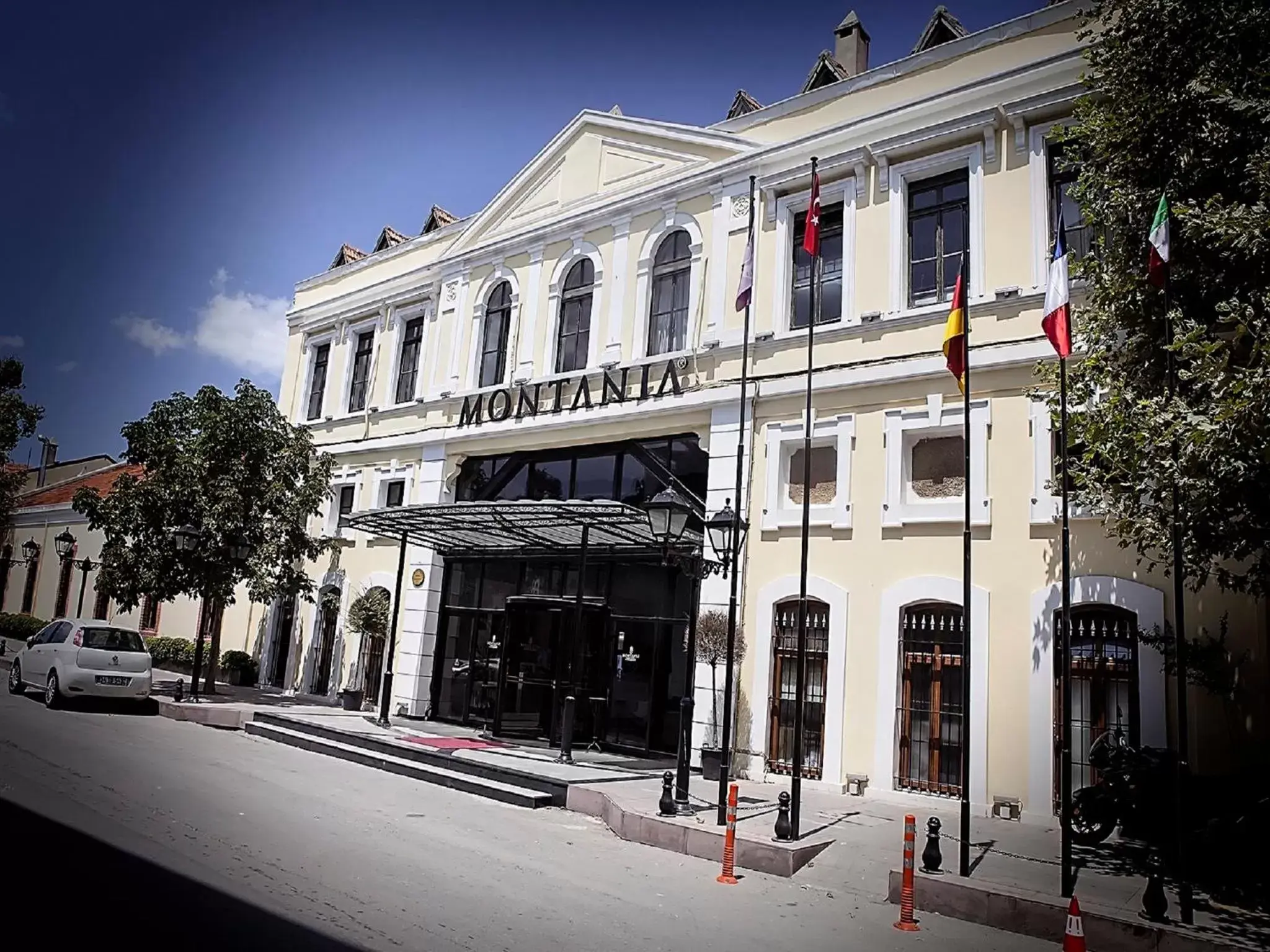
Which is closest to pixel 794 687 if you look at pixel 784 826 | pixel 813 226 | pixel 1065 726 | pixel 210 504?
pixel 784 826

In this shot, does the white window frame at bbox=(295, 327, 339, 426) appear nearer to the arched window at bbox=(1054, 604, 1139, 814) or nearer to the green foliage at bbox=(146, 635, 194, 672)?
the green foliage at bbox=(146, 635, 194, 672)

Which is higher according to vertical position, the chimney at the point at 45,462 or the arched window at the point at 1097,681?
the chimney at the point at 45,462

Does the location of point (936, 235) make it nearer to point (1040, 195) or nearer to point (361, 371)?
point (1040, 195)

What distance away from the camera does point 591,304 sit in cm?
1983

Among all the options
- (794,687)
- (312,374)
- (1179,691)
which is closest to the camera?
(1179,691)

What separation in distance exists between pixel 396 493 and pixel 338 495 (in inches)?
101

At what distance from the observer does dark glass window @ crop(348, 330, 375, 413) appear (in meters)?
25.1

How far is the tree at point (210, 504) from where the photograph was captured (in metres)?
20.6

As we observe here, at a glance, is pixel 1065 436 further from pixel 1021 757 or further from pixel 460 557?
pixel 460 557

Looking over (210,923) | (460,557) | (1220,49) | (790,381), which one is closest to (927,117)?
(790,381)

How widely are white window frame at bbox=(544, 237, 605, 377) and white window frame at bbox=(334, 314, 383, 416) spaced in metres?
6.60

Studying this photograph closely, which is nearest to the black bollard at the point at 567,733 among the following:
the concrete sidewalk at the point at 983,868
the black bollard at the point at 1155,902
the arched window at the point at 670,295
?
the concrete sidewalk at the point at 983,868

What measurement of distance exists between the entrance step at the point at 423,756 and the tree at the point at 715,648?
336 cm

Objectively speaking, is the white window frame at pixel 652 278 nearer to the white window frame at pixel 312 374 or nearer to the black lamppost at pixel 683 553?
the black lamppost at pixel 683 553
